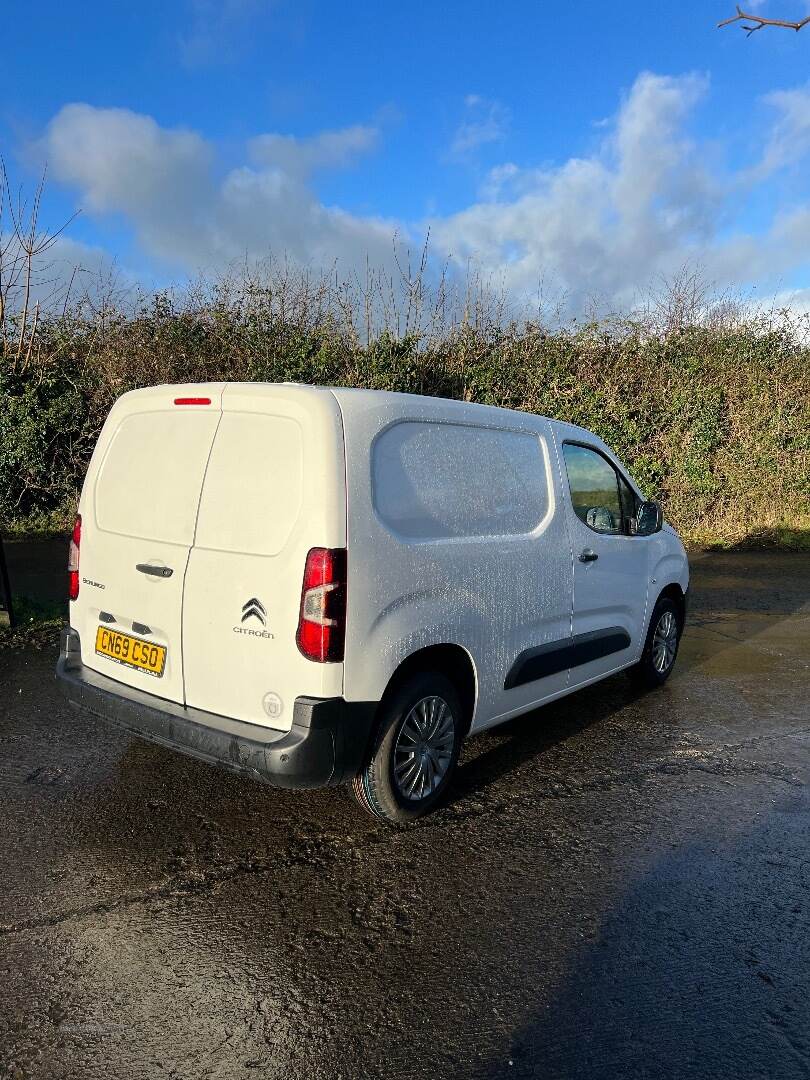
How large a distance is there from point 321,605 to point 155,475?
113 cm

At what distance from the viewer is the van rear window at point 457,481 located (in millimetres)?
3420

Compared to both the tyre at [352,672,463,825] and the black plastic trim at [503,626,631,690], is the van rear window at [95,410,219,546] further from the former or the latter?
the black plastic trim at [503,626,631,690]

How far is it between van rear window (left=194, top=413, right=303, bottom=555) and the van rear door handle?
204mm

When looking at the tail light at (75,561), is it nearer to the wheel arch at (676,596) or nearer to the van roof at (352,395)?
the van roof at (352,395)

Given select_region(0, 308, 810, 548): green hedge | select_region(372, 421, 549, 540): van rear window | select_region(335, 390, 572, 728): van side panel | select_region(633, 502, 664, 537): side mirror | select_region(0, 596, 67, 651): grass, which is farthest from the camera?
select_region(0, 308, 810, 548): green hedge

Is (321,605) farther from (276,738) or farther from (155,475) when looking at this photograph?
(155,475)

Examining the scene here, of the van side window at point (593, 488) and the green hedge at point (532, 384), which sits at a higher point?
the green hedge at point (532, 384)

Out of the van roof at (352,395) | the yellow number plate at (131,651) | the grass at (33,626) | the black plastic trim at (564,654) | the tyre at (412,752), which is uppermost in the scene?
the van roof at (352,395)

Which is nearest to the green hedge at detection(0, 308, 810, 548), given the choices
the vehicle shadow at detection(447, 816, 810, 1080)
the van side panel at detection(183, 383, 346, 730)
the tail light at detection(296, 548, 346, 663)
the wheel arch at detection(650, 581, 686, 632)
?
the wheel arch at detection(650, 581, 686, 632)

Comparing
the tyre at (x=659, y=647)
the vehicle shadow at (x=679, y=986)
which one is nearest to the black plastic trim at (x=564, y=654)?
the tyre at (x=659, y=647)

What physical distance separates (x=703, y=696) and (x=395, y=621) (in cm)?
331

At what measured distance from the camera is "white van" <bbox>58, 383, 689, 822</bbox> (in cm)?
315

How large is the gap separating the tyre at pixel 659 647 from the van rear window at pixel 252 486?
336 cm

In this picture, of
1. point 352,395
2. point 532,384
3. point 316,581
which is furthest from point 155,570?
point 532,384
